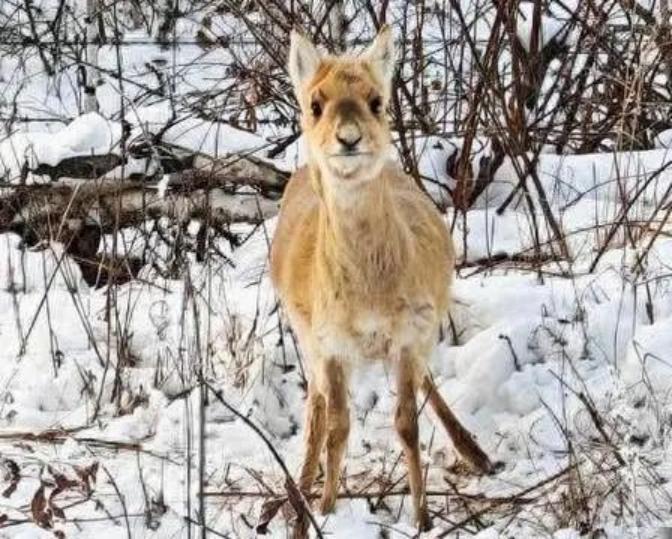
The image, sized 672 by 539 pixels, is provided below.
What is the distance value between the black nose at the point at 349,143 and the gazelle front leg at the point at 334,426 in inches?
35.7

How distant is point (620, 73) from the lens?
26.5 feet

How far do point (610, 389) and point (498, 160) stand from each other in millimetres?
2558

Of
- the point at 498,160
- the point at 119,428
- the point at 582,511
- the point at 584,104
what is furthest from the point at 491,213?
the point at 582,511

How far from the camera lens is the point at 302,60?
4918 mm

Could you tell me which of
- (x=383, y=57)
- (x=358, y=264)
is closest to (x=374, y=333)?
(x=358, y=264)

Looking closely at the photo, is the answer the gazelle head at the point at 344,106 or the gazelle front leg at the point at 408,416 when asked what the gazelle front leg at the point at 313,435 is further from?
the gazelle head at the point at 344,106

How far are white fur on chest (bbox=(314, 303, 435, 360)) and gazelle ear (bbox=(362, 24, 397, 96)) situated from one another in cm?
76

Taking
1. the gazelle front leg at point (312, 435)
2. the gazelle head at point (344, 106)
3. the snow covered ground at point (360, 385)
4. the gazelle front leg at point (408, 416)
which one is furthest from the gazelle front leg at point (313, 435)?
the gazelle head at point (344, 106)

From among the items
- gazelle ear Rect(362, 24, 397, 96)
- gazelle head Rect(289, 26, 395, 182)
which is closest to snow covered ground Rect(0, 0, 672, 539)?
gazelle head Rect(289, 26, 395, 182)

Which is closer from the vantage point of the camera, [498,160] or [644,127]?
[498,160]

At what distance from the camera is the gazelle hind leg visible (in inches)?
212

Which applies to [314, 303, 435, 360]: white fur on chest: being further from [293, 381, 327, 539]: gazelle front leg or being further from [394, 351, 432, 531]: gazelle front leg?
[293, 381, 327, 539]: gazelle front leg

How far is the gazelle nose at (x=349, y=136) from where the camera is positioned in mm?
4387

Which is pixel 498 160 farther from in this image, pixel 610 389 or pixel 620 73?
pixel 610 389
